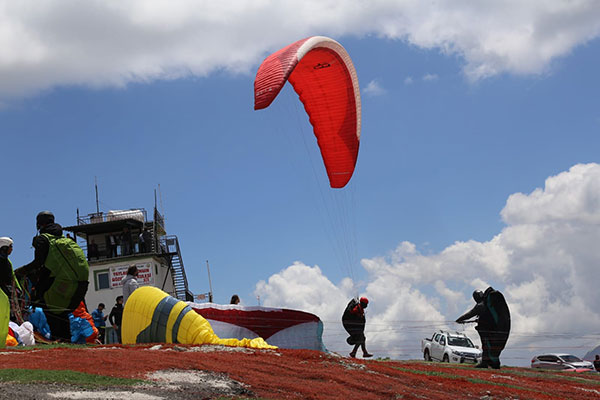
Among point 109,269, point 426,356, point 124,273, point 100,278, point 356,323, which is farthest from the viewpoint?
point 100,278

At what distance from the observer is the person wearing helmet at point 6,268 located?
1277cm

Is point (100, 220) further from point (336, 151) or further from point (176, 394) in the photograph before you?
point (176, 394)

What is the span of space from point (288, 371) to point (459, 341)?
19.0 m

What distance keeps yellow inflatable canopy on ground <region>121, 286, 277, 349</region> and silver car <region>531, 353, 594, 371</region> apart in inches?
1130

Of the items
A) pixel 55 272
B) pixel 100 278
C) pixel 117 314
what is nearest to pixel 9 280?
pixel 55 272

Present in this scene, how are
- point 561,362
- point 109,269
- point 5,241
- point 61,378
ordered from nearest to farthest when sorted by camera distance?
point 61,378, point 5,241, point 561,362, point 109,269

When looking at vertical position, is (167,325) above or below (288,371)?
above

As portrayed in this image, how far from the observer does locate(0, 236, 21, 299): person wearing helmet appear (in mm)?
12766

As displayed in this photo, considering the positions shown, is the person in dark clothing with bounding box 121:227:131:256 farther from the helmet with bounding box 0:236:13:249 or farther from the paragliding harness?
the helmet with bounding box 0:236:13:249

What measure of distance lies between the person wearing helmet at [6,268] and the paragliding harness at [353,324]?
29.0 feet

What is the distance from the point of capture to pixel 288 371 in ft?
35.2

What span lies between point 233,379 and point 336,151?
10.8 m

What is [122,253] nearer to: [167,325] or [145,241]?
[145,241]

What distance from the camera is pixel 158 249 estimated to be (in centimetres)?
4988
